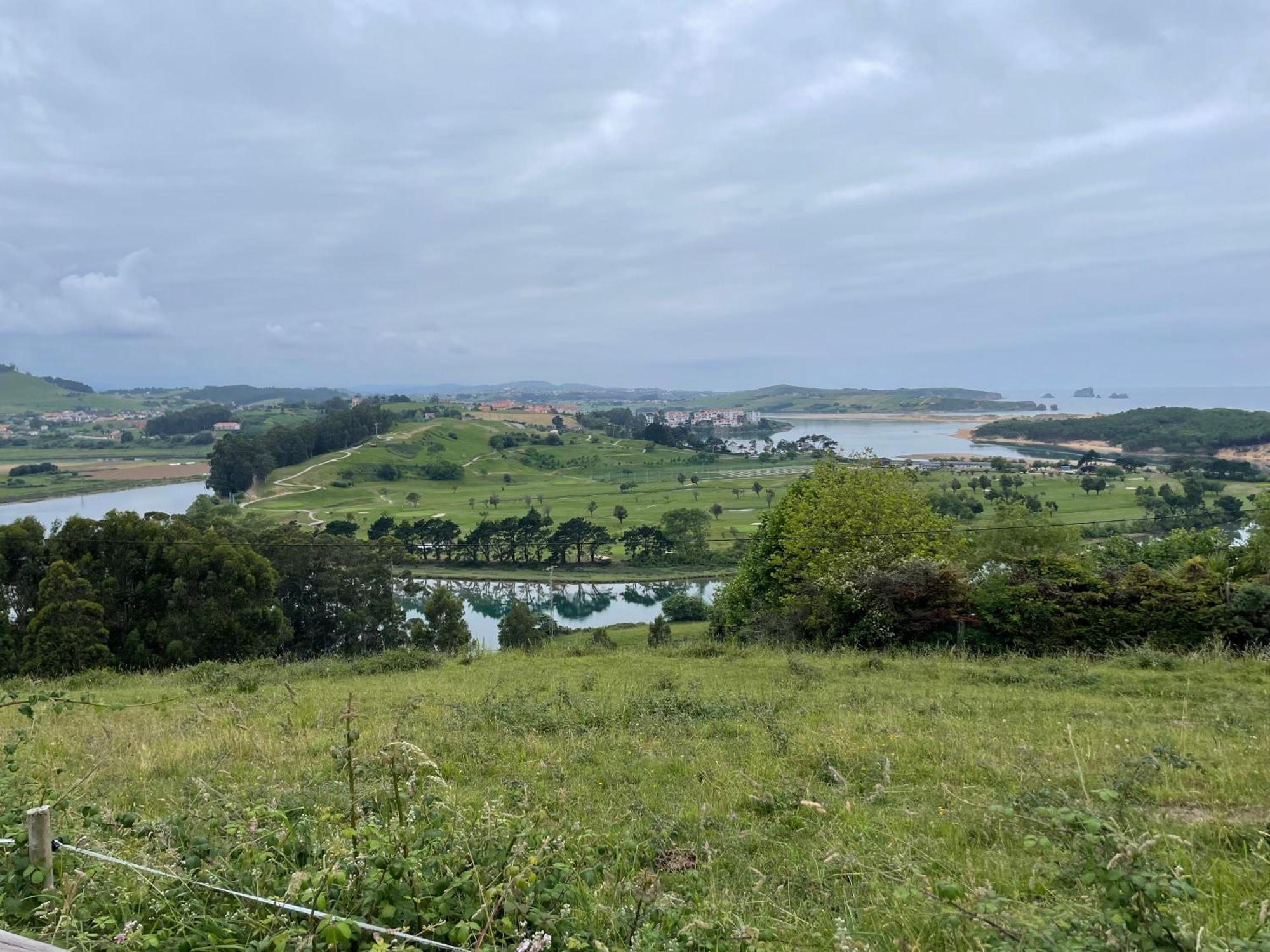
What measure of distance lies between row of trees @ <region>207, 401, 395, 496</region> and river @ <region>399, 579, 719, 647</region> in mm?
41511

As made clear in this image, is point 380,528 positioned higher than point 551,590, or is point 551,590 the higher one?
point 380,528

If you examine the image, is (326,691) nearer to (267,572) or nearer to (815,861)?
(815,861)

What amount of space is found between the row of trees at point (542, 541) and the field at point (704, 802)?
5170 centimetres

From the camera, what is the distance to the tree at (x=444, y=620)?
30.2 meters

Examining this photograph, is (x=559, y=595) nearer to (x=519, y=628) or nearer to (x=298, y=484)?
(x=519, y=628)

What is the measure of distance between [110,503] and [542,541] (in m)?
49.3

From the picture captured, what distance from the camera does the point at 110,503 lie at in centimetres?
7412

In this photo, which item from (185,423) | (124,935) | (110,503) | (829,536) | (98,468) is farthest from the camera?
(185,423)

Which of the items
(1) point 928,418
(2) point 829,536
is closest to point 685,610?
(2) point 829,536

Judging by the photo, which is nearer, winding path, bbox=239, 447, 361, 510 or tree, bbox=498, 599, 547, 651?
tree, bbox=498, 599, 547, 651

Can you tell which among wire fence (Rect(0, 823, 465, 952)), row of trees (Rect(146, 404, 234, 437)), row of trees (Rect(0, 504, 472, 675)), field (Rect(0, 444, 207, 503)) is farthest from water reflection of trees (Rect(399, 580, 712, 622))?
row of trees (Rect(146, 404, 234, 437))

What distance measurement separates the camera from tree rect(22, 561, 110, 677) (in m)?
19.3

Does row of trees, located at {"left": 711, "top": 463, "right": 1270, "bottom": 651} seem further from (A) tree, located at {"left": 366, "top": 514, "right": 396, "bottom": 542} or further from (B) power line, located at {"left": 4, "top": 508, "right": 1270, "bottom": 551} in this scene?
(A) tree, located at {"left": 366, "top": 514, "right": 396, "bottom": 542}

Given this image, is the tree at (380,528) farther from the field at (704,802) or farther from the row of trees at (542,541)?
the field at (704,802)
